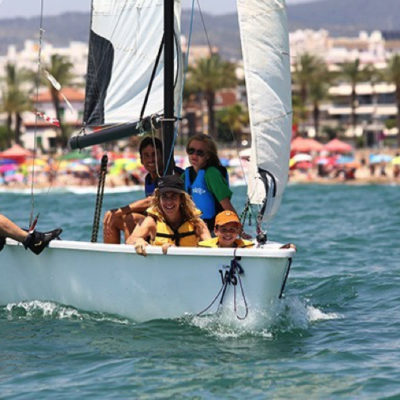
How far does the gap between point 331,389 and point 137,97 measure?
4.44 m

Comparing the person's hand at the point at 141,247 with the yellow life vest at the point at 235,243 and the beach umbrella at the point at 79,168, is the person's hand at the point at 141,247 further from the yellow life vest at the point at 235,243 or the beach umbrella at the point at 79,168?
the beach umbrella at the point at 79,168

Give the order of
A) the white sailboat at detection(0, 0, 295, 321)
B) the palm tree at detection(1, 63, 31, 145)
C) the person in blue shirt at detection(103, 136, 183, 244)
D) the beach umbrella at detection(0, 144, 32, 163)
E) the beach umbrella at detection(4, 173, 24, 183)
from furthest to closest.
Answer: the palm tree at detection(1, 63, 31, 145)
the beach umbrella at detection(0, 144, 32, 163)
the beach umbrella at detection(4, 173, 24, 183)
the person in blue shirt at detection(103, 136, 183, 244)
the white sailboat at detection(0, 0, 295, 321)

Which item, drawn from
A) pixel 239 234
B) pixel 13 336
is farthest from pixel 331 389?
pixel 13 336

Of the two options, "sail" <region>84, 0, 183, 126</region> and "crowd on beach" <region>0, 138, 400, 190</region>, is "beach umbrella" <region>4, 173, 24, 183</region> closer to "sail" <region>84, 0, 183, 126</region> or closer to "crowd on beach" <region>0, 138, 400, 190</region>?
"crowd on beach" <region>0, 138, 400, 190</region>

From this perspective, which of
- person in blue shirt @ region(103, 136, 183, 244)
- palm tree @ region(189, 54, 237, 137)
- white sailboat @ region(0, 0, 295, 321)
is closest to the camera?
white sailboat @ region(0, 0, 295, 321)

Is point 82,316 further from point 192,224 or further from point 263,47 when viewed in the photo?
point 263,47

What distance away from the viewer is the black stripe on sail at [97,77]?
11.3 meters

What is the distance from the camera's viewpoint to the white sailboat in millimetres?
9102

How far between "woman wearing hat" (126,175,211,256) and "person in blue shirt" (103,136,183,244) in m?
0.82

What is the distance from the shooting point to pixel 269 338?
926 cm

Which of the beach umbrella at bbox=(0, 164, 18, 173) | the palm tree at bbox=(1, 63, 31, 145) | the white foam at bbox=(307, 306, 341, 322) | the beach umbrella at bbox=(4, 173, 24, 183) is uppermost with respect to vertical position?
the palm tree at bbox=(1, 63, 31, 145)

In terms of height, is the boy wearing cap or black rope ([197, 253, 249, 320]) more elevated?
the boy wearing cap

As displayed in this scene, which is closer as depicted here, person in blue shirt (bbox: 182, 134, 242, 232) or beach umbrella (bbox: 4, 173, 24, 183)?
person in blue shirt (bbox: 182, 134, 242, 232)

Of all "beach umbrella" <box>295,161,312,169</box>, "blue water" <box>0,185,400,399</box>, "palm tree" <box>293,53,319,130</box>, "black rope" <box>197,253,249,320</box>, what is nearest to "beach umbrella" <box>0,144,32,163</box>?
"beach umbrella" <box>295,161,312,169</box>
